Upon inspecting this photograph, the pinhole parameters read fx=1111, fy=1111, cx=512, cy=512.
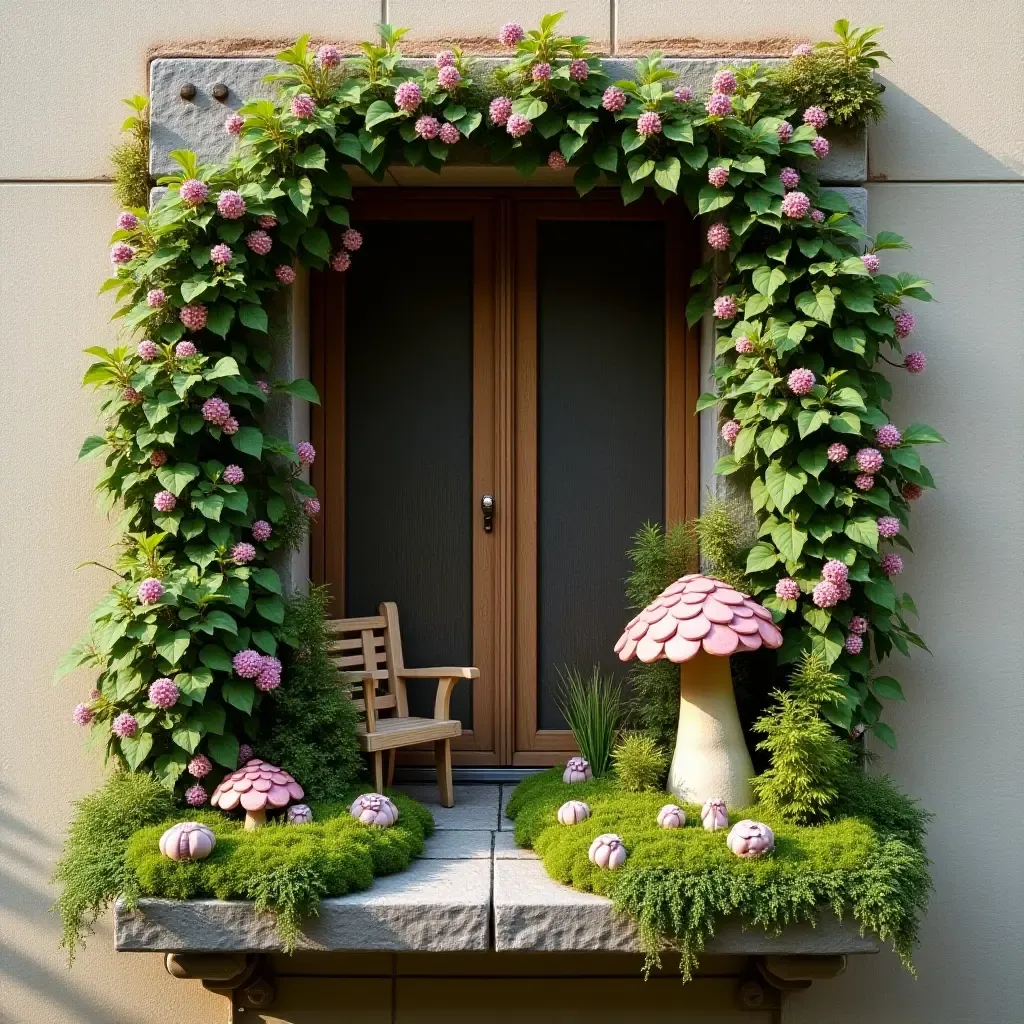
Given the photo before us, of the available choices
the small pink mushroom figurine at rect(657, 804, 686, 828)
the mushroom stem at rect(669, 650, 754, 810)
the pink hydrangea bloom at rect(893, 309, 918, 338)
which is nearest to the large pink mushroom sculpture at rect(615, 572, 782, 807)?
the mushroom stem at rect(669, 650, 754, 810)

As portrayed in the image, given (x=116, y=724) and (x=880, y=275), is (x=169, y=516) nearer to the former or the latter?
(x=116, y=724)

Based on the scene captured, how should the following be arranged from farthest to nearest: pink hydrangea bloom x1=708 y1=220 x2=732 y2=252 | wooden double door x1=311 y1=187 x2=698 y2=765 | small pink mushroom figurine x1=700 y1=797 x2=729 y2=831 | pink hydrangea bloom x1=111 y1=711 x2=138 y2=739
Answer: wooden double door x1=311 y1=187 x2=698 y2=765, pink hydrangea bloom x1=708 y1=220 x2=732 y2=252, pink hydrangea bloom x1=111 y1=711 x2=138 y2=739, small pink mushroom figurine x1=700 y1=797 x2=729 y2=831

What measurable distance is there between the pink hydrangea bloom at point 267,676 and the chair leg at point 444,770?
0.72 meters

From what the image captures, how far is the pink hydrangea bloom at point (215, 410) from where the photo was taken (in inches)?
150

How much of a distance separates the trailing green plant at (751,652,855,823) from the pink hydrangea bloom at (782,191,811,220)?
1.54 metres

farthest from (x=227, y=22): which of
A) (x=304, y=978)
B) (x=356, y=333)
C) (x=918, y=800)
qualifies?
(x=918, y=800)

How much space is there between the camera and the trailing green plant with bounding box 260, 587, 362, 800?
3857 mm

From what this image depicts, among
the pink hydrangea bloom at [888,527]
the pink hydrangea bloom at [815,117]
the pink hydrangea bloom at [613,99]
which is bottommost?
the pink hydrangea bloom at [888,527]

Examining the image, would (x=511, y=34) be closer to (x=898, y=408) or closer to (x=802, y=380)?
(x=802, y=380)

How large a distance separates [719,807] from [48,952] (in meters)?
2.60

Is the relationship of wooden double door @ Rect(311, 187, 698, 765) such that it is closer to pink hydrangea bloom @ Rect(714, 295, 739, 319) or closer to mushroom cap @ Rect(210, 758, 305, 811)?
pink hydrangea bloom @ Rect(714, 295, 739, 319)

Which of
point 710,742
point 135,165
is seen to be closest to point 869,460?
point 710,742

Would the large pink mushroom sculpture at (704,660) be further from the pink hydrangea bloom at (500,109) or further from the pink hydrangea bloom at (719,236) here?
the pink hydrangea bloom at (500,109)

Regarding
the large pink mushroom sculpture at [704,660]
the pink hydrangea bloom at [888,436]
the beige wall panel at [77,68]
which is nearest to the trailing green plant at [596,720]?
the large pink mushroom sculpture at [704,660]
